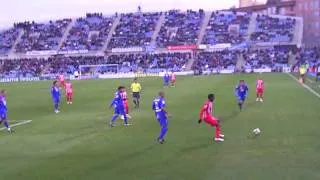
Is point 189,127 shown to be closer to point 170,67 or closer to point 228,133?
point 228,133

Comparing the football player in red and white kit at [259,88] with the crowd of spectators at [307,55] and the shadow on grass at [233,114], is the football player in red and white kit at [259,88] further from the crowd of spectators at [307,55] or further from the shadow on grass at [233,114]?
the crowd of spectators at [307,55]

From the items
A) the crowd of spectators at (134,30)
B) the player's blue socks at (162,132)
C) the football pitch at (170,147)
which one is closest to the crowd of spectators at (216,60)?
the crowd of spectators at (134,30)

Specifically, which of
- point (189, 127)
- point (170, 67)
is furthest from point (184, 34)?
point (189, 127)

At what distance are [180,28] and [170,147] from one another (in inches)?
3368

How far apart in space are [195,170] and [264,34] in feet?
278

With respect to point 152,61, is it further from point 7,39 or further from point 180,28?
point 7,39

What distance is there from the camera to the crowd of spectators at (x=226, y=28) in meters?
96.4

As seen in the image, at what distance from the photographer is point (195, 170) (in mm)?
13977

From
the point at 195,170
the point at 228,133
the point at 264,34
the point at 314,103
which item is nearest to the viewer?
the point at 195,170

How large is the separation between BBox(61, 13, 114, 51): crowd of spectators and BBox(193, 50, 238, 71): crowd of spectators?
21071 millimetres

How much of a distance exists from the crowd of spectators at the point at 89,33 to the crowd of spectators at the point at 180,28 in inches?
469

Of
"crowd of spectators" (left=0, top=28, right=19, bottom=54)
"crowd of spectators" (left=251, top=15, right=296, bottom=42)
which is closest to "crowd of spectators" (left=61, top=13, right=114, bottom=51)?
"crowd of spectators" (left=0, top=28, right=19, bottom=54)

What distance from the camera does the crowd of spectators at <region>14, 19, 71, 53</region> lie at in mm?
102188

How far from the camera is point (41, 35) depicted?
350 feet
